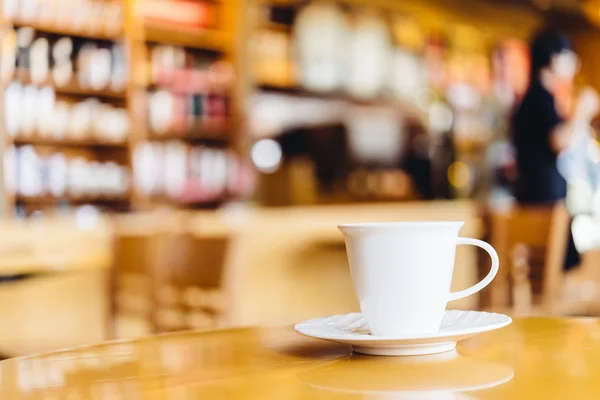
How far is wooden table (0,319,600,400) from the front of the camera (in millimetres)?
566

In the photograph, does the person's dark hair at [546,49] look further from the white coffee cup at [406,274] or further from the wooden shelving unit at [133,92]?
the white coffee cup at [406,274]

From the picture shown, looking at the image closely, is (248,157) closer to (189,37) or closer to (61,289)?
(189,37)

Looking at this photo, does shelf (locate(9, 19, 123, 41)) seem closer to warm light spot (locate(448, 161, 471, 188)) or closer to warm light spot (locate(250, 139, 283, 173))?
warm light spot (locate(250, 139, 283, 173))

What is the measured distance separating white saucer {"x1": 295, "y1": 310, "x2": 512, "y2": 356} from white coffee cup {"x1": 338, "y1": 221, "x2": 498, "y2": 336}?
0.05 feet

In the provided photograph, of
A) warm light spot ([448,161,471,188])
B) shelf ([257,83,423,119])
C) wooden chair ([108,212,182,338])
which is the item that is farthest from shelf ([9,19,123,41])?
warm light spot ([448,161,471,188])

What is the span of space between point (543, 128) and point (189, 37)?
2.72m

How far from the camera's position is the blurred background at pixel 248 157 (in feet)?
7.95

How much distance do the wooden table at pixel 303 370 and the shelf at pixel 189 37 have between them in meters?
4.49

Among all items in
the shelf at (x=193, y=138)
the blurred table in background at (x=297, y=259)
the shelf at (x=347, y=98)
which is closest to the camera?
the blurred table in background at (x=297, y=259)

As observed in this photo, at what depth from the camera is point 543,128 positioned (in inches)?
132

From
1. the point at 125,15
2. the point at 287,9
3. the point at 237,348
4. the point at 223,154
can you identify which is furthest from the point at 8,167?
the point at 237,348

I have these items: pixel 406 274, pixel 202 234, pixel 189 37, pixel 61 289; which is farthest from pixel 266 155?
pixel 406 274

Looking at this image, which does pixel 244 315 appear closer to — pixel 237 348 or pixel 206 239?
pixel 206 239

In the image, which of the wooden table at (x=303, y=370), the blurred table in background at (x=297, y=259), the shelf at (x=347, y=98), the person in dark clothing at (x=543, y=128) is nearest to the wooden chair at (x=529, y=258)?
the blurred table in background at (x=297, y=259)
